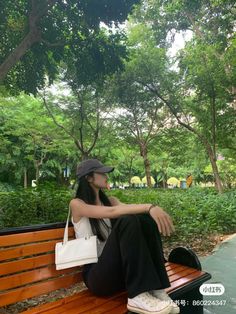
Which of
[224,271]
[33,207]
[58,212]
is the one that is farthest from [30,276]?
[58,212]

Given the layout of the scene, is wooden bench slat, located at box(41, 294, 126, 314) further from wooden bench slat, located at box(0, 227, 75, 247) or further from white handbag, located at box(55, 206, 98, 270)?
wooden bench slat, located at box(0, 227, 75, 247)

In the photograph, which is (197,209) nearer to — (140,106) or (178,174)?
(140,106)

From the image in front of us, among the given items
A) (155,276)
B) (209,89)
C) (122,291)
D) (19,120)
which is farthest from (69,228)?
(19,120)

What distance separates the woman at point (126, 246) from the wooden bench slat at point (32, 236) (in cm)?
13

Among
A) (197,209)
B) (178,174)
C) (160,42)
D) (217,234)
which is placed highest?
(160,42)

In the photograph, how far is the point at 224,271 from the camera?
3.89 metres

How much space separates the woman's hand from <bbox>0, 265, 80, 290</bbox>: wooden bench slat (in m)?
0.83

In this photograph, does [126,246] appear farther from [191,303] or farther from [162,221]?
[191,303]

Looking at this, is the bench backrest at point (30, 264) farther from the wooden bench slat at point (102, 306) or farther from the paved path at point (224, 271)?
the paved path at point (224, 271)

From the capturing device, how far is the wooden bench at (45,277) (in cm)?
199

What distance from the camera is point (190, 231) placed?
5898 mm

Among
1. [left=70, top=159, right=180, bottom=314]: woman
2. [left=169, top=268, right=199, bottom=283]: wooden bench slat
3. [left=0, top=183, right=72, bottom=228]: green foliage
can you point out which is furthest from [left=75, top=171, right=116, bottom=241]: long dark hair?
[left=0, top=183, right=72, bottom=228]: green foliage

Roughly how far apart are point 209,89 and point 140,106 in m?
4.31

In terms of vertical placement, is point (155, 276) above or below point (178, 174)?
below
